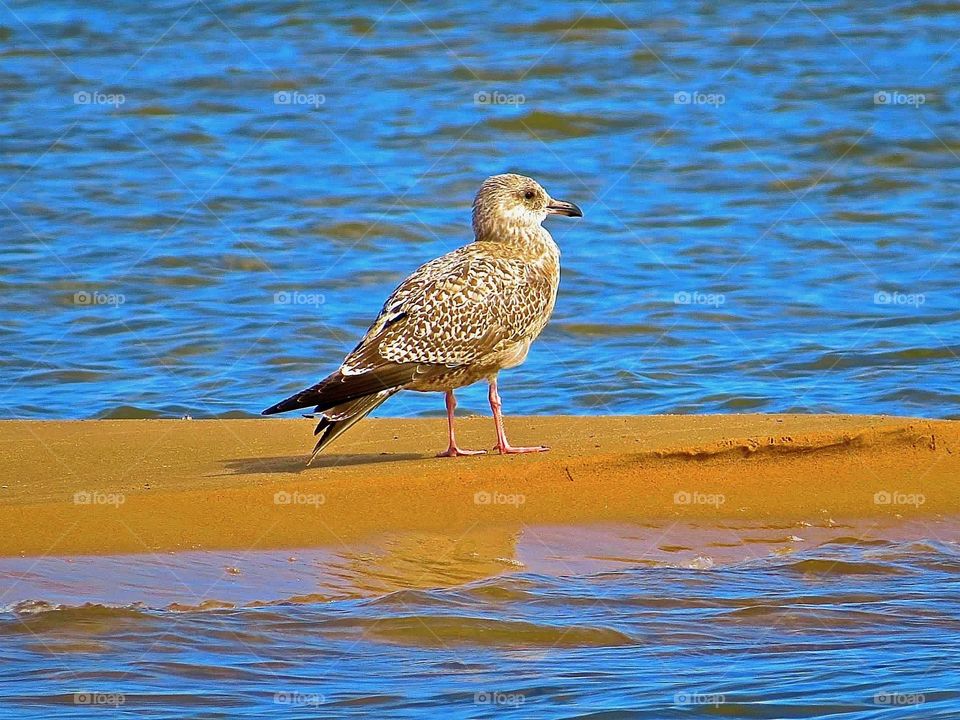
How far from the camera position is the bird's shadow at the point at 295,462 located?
7.07 metres

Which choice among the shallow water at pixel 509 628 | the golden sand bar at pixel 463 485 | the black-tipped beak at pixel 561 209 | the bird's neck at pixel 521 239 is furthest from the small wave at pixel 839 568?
the black-tipped beak at pixel 561 209

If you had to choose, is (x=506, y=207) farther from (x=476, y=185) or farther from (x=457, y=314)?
(x=476, y=185)

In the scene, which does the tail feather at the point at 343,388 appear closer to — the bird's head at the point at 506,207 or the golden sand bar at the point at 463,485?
the golden sand bar at the point at 463,485

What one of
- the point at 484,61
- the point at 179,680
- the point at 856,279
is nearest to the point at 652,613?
the point at 179,680

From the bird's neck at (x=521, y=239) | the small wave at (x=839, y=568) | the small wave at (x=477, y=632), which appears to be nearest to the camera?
the small wave at (x=477, y=632)

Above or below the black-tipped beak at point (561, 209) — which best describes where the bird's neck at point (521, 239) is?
below

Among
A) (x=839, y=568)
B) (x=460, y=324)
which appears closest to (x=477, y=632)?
(x=839, y=568)

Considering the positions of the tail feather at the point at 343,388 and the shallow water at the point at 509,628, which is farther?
the tail feather at the point at 343,388

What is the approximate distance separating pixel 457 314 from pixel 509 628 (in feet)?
7.18

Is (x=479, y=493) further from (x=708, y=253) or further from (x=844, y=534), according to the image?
(x=708, y=253)

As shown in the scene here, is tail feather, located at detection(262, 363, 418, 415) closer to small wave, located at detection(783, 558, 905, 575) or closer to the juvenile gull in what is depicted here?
the juvenile gull

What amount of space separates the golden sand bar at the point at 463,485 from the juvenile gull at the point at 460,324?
0.35 m

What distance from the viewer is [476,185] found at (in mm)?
15297

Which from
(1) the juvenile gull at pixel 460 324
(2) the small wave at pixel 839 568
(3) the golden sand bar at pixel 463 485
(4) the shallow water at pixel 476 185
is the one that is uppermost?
(4) the shallow water at pixel 476 185
